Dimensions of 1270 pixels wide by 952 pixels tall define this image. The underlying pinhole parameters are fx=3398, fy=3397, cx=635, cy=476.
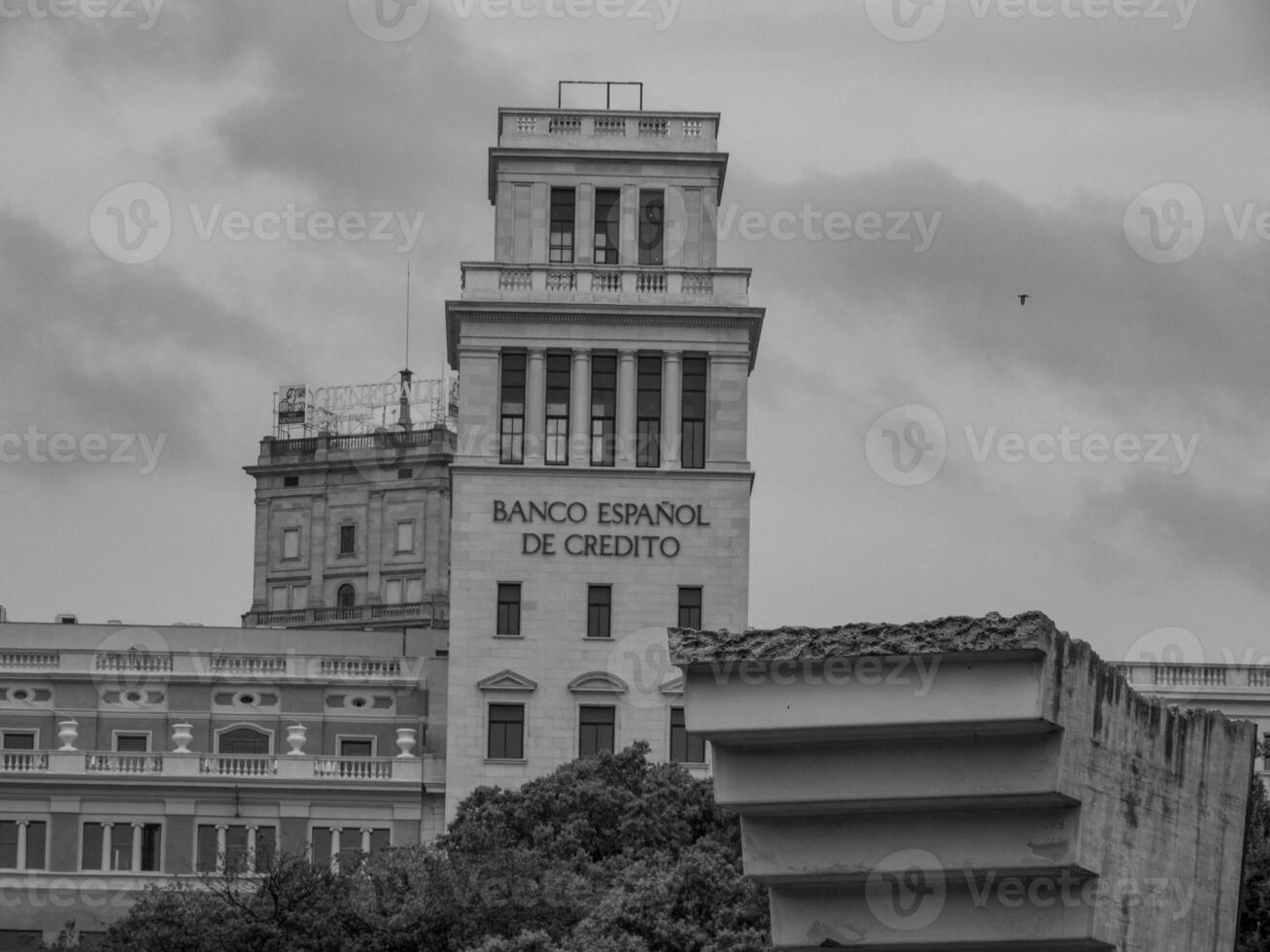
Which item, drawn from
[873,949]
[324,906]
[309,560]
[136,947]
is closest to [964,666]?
[873,949]

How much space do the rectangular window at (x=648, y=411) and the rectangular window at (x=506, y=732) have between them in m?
7.74

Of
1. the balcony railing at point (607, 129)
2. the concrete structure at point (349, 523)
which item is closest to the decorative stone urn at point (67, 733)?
the balcony railing at point (607, 129)

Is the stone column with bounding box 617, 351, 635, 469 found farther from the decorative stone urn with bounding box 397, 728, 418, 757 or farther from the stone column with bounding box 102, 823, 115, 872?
the stone column with bounding box 102, 823, 115, 872

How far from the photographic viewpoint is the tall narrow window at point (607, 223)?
98.0 metres

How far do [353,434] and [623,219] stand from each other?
2744 inches

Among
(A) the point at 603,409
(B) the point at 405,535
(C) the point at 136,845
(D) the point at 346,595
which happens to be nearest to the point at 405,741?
(C) the point at 136,845

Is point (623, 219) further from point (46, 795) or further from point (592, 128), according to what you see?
point (46, 795)

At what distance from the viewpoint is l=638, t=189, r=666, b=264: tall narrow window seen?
9775 centimetres

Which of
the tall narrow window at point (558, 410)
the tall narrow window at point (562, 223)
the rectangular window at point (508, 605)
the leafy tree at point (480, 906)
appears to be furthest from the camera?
the tall narrow window at point (562, 223)

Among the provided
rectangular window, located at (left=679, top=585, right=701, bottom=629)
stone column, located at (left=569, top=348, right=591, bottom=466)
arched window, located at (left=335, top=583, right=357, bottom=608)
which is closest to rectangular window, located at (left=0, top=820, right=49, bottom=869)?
stone column, located at (left=569, top=348, right=591, bottom=466)

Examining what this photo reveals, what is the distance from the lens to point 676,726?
9181cm

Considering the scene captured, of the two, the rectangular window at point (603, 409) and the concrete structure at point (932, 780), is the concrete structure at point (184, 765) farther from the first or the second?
the concrete structure at point (932, 780)

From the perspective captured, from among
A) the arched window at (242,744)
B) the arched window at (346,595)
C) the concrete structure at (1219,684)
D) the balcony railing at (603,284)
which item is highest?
the arched window at (346,595)

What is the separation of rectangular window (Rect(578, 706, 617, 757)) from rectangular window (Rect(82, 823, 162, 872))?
41.0 ft
